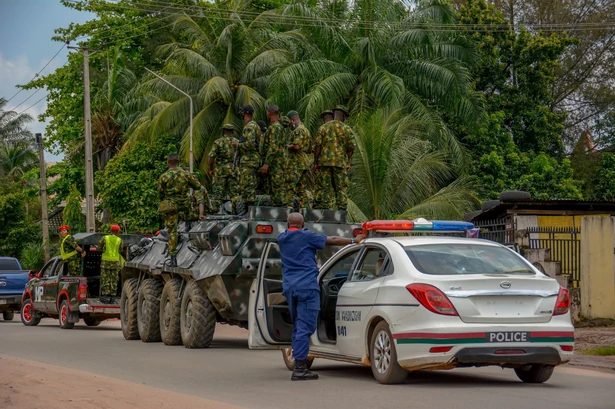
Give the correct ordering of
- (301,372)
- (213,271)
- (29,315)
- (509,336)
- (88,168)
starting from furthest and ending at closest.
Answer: (88,168), (29,315), (213,271), (301,372), (509,336)

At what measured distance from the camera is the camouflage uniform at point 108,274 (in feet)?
68.9

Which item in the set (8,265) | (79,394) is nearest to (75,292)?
(8,265)

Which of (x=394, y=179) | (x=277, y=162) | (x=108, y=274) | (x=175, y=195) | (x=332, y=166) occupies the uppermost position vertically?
(x=394, y=179)

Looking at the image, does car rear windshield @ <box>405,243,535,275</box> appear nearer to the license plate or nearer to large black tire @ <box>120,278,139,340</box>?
the license plate

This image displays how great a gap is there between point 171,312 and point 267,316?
5.22 metres

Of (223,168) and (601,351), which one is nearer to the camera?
(601,351)

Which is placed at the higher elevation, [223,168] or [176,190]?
[223,168]

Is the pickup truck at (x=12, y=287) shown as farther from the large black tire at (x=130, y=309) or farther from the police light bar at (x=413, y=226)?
the police light bar at (x=413, y=226)

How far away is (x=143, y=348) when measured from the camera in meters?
15.7

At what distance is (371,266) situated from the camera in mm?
10586

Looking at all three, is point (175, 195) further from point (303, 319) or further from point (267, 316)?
point (303, 319)

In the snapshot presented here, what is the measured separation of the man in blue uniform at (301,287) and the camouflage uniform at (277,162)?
5531 millimetres

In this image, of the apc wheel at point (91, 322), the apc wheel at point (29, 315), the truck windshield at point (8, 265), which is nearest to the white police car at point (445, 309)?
the apc wheel at point (91, 322)

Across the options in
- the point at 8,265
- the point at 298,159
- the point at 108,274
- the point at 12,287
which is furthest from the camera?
the point at 8,265
